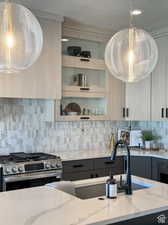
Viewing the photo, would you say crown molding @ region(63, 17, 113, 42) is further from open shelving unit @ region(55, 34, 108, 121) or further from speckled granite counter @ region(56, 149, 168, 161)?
speckled granite counter @ region(56, 149, 168, 161)

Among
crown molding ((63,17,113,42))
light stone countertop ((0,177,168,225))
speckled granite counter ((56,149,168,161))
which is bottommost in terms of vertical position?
light stone countertop ((0,177,168,225))

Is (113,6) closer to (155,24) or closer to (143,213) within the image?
(155,24)

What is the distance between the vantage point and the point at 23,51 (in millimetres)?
2096

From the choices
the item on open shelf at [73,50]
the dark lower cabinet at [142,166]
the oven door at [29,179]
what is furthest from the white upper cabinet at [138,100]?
the oven door at [29,179]

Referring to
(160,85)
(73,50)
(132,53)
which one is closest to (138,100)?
(160,85)

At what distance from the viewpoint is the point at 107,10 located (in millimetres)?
3775

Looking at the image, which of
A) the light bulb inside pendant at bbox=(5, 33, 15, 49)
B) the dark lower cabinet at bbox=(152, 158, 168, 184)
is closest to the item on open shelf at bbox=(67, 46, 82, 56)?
the dark lower cabinet at bbox=(152, 158, 168, 184)

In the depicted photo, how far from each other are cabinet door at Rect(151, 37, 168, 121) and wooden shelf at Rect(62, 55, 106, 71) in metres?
0.82

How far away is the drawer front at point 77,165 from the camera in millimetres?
3922

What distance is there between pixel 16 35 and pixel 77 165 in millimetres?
2295

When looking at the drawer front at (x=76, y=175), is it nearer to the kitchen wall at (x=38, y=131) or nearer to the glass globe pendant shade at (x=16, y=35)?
the kitchen wall at (x=38, y=131)

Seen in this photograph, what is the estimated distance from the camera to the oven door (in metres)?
3.42

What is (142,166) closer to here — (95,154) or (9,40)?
Result: (95,154)

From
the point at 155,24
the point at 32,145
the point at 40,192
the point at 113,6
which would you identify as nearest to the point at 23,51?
the point at 40,192
